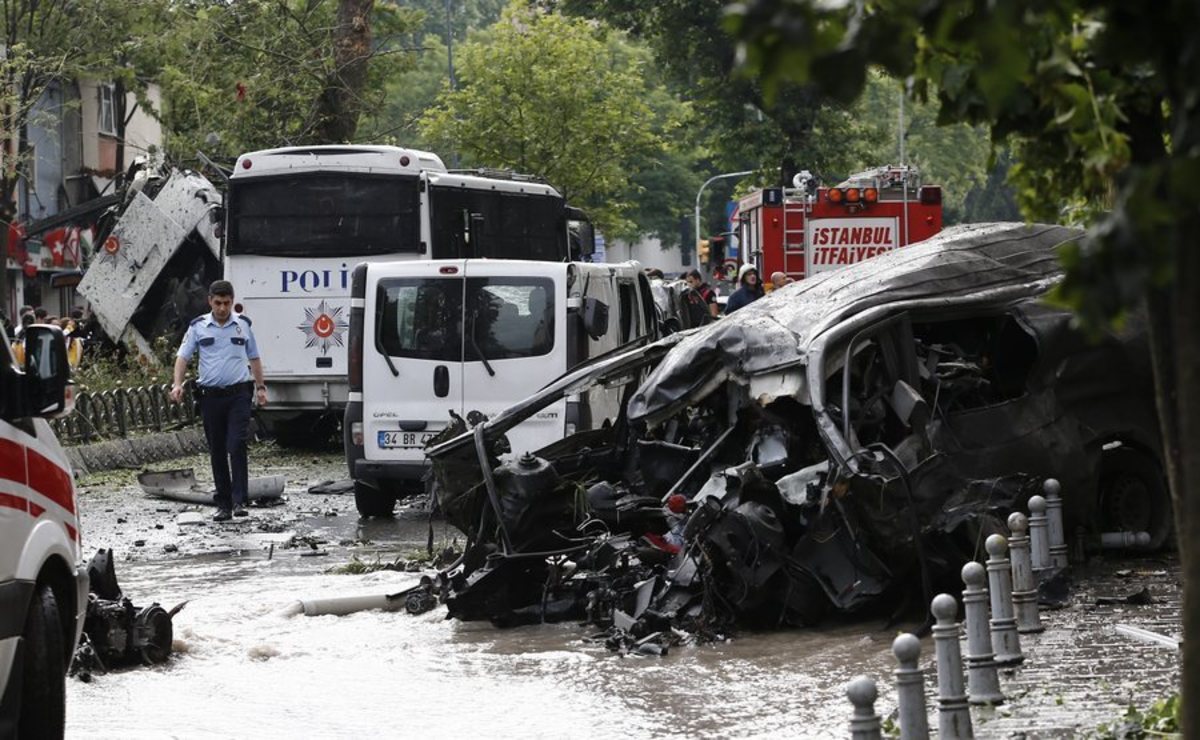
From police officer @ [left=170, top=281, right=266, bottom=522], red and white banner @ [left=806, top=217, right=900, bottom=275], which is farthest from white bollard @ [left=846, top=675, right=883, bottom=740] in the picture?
red and white banner @ [left=806, top=217, right=900, bottom=275]

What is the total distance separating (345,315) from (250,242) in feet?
4.68

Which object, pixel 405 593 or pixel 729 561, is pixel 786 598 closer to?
pixel 729 561

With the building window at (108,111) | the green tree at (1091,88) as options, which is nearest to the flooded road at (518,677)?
the green tree at (1091,88)

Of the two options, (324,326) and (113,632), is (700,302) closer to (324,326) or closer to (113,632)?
(324,326)

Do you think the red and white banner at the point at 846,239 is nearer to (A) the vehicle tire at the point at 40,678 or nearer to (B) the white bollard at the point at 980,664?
(B) the white bollard at the point at 980,664

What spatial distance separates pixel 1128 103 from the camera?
5125mm

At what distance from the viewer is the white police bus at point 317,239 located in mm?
21859

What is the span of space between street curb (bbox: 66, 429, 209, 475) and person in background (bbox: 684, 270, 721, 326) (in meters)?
7.70

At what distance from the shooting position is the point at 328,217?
873 inches

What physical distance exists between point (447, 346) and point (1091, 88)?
11.7m

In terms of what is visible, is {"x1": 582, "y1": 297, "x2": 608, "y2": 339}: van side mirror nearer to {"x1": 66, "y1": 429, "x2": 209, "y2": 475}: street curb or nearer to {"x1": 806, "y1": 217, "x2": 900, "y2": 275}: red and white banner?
{"x1": 66, "y1": 429, "x2": 209, "y2": 475}: street curb

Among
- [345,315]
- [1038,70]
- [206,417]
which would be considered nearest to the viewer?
[1038,70]

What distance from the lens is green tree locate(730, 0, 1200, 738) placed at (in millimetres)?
2934

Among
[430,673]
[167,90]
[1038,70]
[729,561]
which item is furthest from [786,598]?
[167,90]
